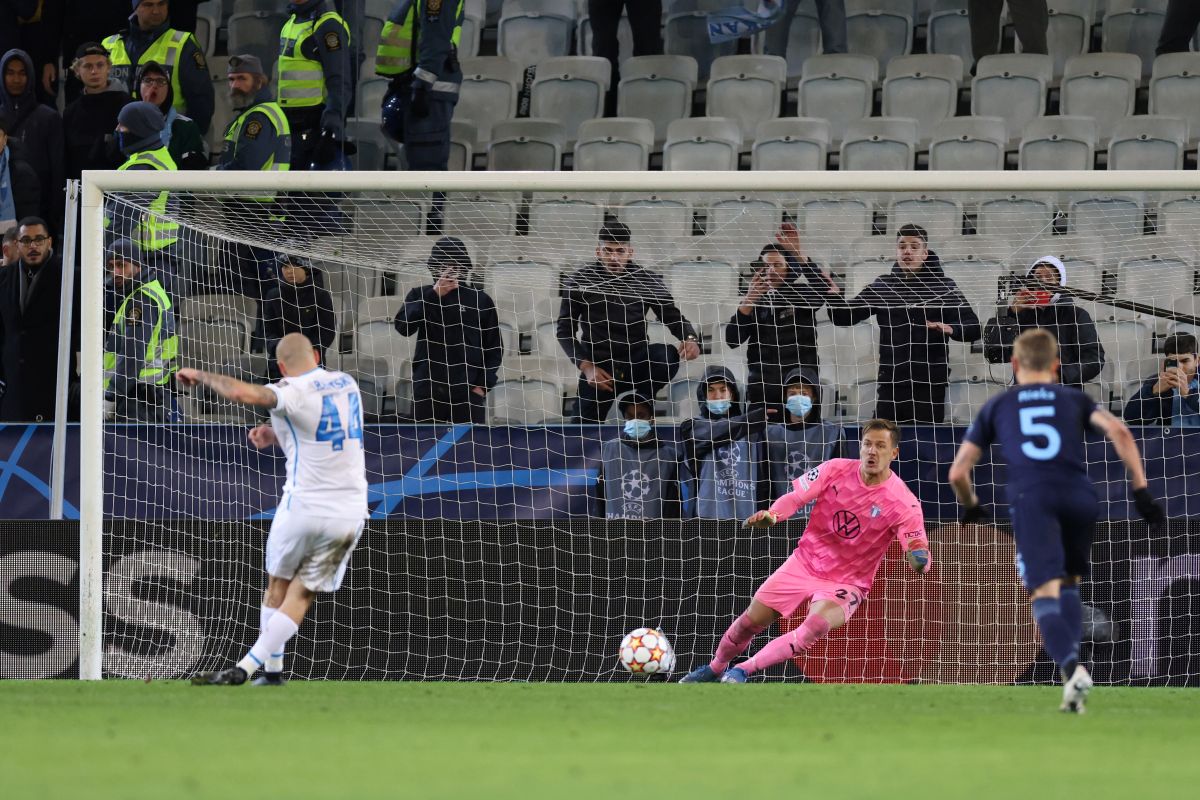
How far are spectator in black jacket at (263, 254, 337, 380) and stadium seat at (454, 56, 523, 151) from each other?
13.1ft

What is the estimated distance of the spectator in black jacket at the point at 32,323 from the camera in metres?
12.7

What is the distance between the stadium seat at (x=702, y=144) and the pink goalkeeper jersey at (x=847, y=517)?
4636 mm

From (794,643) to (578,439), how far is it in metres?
1.98

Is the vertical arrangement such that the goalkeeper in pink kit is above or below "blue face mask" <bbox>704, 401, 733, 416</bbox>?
below

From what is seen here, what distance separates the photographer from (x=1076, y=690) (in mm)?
7605

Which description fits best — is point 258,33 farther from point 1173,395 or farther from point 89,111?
point 1173,395

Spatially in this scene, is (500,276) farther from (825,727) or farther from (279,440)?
(825,727)

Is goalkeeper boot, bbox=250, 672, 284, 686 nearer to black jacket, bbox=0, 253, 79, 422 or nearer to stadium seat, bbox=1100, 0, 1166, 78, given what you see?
black jacket, bbox=0, 253, 79, 422

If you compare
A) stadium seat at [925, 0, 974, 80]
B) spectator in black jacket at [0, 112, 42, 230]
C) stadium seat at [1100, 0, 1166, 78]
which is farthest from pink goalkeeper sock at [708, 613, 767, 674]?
stadium seat at [1100, 0, 1166, 78]

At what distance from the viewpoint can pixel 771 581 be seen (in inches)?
424

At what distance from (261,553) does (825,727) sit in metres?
5.44

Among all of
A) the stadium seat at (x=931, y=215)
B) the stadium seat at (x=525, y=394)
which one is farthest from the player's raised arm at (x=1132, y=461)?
the stadium seat at (x=931, y=215)

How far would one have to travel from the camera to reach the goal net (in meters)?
11.4

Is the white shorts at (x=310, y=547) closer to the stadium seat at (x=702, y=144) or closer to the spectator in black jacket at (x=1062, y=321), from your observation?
the spectator in black jacket at (x=1062, y=321)
